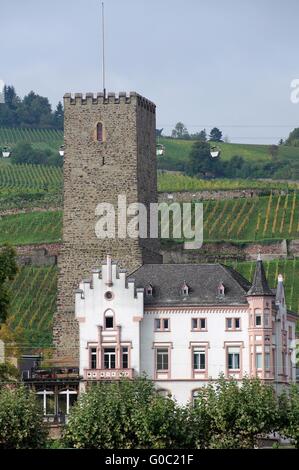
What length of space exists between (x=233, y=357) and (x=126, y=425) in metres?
20.3

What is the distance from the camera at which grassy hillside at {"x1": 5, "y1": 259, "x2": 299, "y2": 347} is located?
140587 millimetres

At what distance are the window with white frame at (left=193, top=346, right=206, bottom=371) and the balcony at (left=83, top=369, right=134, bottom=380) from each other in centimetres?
309

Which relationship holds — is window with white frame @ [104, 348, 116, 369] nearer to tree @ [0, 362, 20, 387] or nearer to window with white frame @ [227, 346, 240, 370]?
tree @ [0, 362, 20, 387]

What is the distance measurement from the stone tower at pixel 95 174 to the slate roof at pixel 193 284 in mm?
8349

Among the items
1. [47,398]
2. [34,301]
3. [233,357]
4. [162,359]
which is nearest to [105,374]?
[162,359]

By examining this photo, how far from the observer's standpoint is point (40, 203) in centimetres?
18700

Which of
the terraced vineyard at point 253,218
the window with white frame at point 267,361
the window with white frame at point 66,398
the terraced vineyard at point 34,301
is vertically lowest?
the window with white frame at point 66,398

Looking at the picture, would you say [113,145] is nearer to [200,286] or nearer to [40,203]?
[200,286]

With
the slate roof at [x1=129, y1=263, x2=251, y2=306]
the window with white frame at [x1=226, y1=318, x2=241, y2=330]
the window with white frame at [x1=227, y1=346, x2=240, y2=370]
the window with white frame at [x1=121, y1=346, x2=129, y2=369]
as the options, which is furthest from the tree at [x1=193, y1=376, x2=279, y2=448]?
the slate roof at [x1=129, y1=263, x2=251, y2=306]

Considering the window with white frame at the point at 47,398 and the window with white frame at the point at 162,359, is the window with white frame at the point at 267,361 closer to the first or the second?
the window with white frame at the point at 162,359

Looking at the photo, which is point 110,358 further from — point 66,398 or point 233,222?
point 233,222

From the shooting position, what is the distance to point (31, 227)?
177 m

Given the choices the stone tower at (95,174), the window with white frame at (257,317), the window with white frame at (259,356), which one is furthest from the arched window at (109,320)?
the stone tower at (95,174)

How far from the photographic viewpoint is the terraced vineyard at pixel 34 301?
458ft
